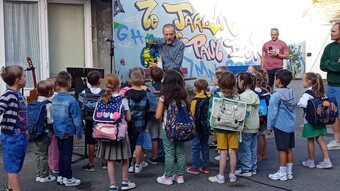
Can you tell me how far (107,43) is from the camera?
10359 mm

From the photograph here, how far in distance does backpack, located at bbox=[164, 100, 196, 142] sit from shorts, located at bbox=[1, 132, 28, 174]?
178 centimetres

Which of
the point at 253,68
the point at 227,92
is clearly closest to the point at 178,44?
the point at 253,68

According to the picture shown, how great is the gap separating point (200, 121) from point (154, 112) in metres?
0.79

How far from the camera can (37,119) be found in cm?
602

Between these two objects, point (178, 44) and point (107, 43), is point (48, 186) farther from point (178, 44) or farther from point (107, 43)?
point (107, 43)

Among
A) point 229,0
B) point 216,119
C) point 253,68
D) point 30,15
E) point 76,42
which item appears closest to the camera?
point 216,119

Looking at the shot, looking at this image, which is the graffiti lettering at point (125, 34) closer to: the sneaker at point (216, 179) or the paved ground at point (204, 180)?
the paved ground at point (204, 180)

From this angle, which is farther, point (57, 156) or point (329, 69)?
point (329, 69)

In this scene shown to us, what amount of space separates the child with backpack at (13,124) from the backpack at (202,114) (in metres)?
2.28

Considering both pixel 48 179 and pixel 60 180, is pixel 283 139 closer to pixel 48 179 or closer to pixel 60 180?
pixel 60 180

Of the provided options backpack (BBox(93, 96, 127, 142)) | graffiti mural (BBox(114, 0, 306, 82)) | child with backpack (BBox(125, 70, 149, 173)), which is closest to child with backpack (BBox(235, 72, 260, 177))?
child with backpack (BBox(125, 70, 149, 173))

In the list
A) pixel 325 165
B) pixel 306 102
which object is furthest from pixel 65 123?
pixel 325 165

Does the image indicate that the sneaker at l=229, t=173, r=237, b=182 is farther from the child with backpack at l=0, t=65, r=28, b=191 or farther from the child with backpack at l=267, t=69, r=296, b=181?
the child with backpack at l=0, t=65, r=28, b=191

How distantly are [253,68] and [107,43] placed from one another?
3.99m
